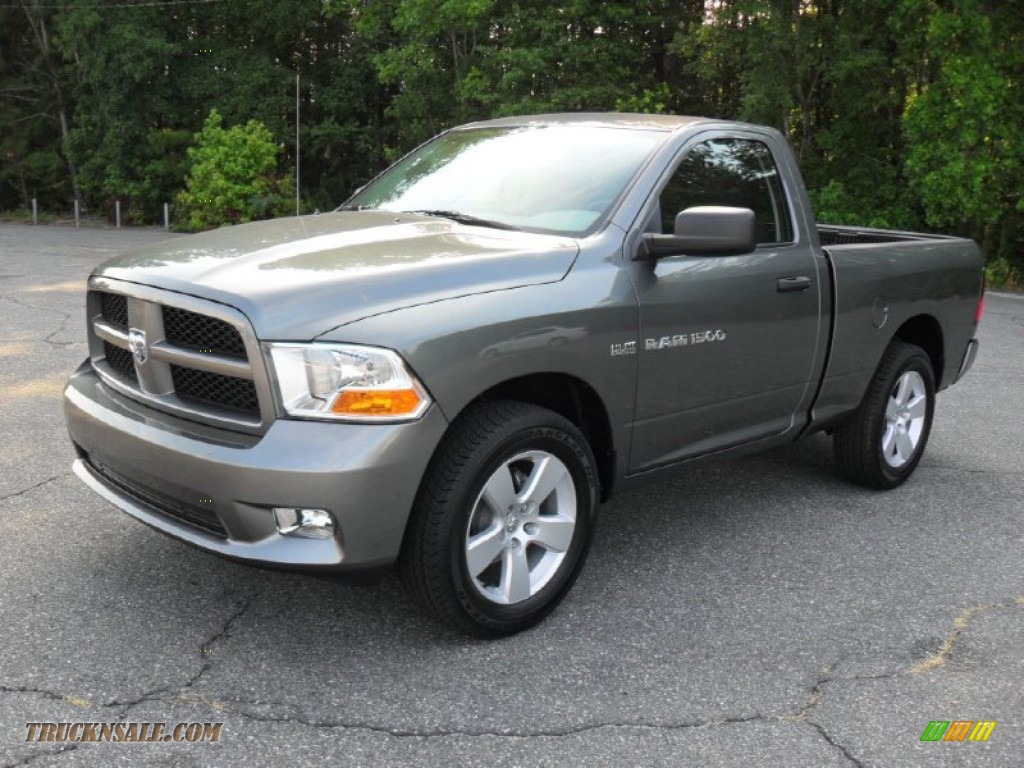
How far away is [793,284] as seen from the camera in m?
4.46

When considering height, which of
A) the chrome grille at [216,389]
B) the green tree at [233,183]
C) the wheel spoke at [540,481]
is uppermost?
the chrome grille at [216,389]

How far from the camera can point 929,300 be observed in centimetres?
541

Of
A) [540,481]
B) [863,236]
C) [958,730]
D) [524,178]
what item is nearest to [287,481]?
[540,481]

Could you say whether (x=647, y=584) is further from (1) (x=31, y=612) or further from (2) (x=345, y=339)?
(1) (x=31, y=612)

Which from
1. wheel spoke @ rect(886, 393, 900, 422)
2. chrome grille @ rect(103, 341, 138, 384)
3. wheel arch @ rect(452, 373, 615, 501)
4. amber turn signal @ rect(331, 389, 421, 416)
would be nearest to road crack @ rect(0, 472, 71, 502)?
chrome grille @ rect(103, 341, 138, 384)

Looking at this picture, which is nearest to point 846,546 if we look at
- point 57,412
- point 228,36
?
point 57,412

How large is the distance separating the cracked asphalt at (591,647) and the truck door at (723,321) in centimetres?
60

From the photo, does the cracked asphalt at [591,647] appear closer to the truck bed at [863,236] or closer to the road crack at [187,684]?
the road crack at [187,684]

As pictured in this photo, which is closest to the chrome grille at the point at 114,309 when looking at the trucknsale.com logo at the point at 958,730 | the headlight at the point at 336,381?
the headlight at the point at 336,381

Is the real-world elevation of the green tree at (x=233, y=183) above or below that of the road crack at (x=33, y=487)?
below

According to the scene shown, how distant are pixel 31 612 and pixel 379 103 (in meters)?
34.1

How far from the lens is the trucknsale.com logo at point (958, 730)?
3010 millimetres

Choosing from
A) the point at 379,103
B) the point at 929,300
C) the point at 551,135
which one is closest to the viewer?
the point at 551,135

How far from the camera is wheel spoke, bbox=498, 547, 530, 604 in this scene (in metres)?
3.46
